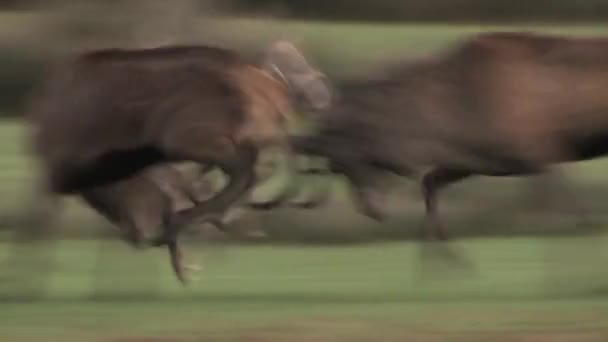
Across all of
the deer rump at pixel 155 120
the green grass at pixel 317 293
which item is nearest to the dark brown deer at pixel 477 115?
the green grass at pixel 317 293

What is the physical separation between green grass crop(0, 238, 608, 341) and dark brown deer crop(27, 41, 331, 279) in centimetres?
38

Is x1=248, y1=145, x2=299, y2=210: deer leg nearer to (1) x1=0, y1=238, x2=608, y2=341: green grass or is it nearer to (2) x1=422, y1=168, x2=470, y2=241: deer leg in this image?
(1) x1=0, y1=238, x2=608, y2=341: green grass

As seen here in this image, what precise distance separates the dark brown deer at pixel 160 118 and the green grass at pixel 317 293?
383 millimetres

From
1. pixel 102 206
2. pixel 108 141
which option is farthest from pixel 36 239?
pixel 108 141

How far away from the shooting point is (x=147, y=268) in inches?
284

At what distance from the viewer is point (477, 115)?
266 inches

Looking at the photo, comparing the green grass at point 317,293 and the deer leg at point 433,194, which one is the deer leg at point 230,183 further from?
the deer leg at point 433,194

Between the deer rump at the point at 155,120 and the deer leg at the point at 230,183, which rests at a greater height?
the deer rump at the point at 155,120

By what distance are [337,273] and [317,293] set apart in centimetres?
55

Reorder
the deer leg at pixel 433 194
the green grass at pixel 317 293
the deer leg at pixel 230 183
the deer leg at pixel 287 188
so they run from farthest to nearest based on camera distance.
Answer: the deer leg at pixel 433 194, the deer leg at pixel 287 188, the deer leg at pixel 230 183, the green grass at pixel 317 293

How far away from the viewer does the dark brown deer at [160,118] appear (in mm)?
5930

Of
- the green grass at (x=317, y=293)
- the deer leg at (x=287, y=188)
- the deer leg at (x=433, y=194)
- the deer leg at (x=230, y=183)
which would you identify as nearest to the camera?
the green grass at (x=317, y=293)

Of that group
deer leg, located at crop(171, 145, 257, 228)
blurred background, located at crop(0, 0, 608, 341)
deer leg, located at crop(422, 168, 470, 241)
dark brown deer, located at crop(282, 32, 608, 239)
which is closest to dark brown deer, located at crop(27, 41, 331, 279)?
deer leg, located at crop(171, 145, 257, 228)

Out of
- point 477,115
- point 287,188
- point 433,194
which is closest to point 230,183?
point 287,188
